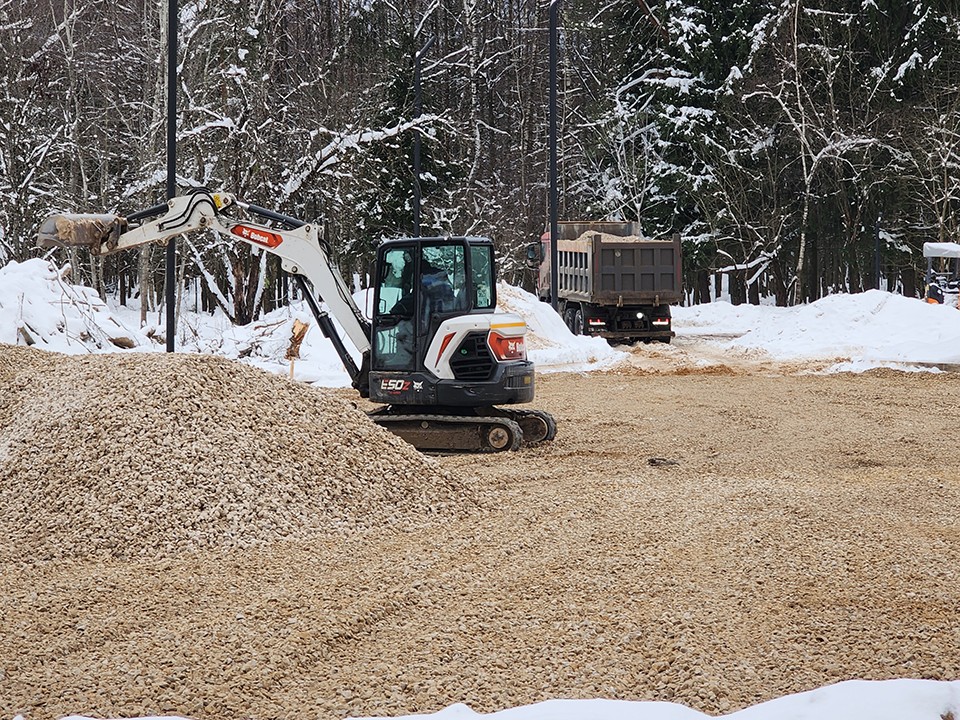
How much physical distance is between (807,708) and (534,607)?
71.6 inches

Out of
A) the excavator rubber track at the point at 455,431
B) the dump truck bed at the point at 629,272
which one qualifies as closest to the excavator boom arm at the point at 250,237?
the excavator rubber track at the point at 455,431

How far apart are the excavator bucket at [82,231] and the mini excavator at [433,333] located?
11mm

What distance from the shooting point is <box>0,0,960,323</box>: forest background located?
1088 inches

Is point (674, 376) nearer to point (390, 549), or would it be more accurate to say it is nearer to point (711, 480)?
point (711, 480)

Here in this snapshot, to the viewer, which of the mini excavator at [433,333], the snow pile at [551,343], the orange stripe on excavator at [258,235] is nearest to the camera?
the mini excavator at [433,333]

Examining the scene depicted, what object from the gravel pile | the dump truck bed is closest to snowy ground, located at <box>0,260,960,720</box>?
the dump truck bed

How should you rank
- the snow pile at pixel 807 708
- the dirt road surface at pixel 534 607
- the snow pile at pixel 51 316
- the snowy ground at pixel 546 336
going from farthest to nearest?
the snowy ground at pixel 546 336 → the snow pile at pixel 51 316 → the dirt road surface at pixel 534 607 → the snow pile at pixel 807 708

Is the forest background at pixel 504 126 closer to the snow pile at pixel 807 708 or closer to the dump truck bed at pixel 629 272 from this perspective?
the dump truck bed at pixel 629 272

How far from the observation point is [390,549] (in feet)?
24.9

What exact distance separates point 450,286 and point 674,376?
8.76m

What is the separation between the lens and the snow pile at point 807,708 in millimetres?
4707

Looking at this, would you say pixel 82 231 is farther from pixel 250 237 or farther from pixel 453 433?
pixel 453 433

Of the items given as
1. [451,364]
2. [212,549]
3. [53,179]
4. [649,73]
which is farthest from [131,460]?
[649,73]

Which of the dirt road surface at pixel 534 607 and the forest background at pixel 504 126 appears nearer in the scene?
the dirt road surface at pixel 534 607
